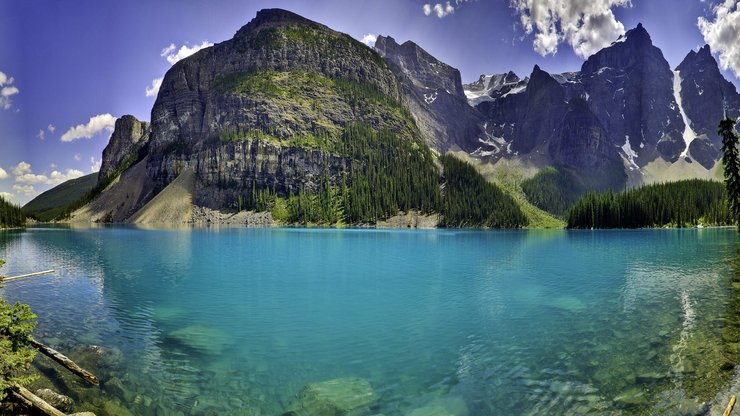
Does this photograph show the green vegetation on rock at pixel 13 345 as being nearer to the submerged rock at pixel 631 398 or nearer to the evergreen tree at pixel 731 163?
the submerged rock at pixel 631 398

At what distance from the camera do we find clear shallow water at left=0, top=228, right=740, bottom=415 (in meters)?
15.5

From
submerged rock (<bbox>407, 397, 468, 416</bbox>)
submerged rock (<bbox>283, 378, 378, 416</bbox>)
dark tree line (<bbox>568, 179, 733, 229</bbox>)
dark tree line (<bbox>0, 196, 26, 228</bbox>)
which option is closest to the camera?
submerged rock (<bbox>407, 397, 468, 416</bbox>)

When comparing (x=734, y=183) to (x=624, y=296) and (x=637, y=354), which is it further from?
(x=637, y=354)

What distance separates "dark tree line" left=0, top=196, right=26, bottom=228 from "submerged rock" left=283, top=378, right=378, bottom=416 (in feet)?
680

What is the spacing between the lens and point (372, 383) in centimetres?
1667

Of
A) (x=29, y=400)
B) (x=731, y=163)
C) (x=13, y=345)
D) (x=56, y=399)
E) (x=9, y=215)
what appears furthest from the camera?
(x=9, y=215)

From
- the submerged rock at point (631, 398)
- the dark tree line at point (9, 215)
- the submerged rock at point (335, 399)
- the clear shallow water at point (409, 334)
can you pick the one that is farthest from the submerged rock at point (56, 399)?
the dark tree line at point (9, 215)

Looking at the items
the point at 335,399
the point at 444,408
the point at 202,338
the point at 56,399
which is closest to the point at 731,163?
the point at 444,408

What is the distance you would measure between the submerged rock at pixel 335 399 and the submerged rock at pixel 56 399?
301 inches

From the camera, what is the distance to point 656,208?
175 meters

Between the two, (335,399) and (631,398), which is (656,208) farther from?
(335,399)

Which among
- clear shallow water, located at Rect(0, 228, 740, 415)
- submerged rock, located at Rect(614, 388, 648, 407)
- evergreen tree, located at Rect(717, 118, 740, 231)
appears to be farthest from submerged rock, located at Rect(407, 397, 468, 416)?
evergreen tree, located at Rect(717, 118, 740, 231)

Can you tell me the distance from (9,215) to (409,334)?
213m

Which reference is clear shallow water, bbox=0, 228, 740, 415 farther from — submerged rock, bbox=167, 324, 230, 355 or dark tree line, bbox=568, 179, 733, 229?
dark tree line, bbox=568, 179, 733, 229
